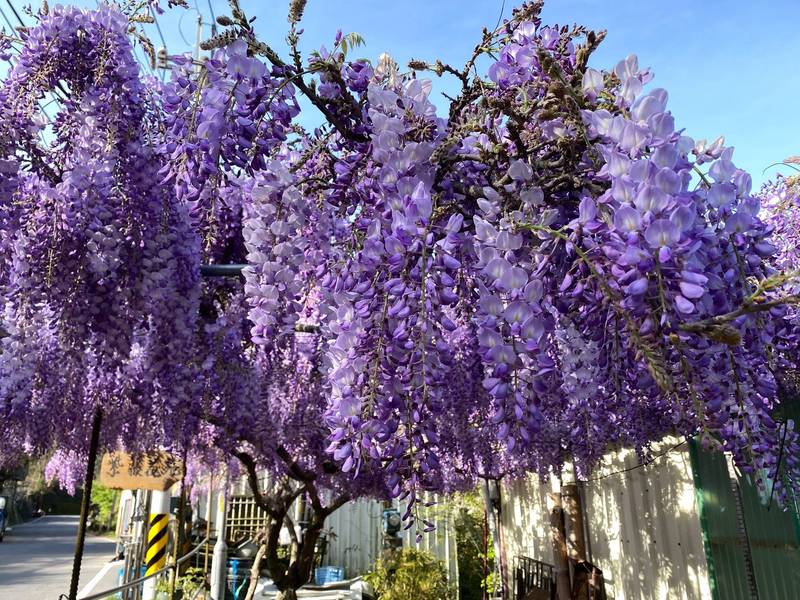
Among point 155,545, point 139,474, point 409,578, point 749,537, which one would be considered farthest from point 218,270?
point 409,578

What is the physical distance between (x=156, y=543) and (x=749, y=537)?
22.6 feet

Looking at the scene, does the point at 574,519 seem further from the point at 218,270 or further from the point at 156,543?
the point at 218,270

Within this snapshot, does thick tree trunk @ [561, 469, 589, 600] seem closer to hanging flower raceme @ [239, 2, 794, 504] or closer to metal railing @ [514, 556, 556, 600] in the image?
metal railing @ [514, 556, 556, 600]

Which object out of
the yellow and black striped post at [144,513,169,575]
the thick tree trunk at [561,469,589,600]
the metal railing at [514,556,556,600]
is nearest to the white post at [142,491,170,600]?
the yellow and black striped post at [144,513,169,575]

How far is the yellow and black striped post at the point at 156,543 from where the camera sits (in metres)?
7.98

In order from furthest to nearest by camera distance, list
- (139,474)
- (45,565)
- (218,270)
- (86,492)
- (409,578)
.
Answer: (45,565)
(409,578)
(139,474)
(86,492)
(218,270)

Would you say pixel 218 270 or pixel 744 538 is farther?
pixel 744 538

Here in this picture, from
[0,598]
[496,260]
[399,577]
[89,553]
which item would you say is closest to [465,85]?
[496,260]

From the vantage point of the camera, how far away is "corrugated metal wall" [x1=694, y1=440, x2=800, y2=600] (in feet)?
11.7

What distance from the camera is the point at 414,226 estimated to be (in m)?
1.48

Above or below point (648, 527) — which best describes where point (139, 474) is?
above

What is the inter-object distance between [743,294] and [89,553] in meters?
22.8

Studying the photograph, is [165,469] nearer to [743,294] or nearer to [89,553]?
[743,294]

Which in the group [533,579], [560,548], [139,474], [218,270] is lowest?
[533,579]
